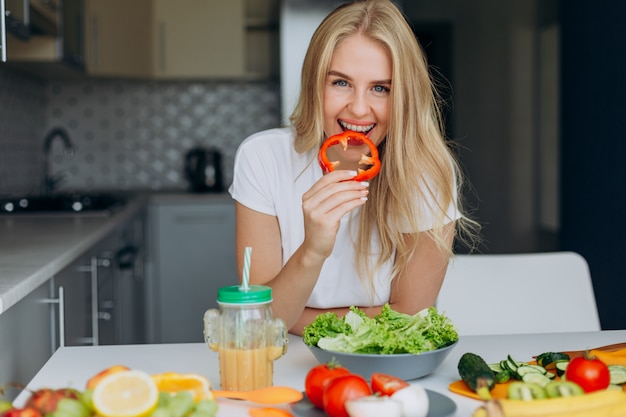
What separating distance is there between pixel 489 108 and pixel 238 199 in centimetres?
526

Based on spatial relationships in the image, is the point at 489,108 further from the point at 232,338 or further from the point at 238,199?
the point at 232,338

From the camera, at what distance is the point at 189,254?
4.43 meters

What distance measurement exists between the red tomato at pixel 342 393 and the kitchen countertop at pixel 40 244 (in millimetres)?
746

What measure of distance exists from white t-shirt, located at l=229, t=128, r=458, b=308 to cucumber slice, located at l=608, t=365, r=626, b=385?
0.69 m

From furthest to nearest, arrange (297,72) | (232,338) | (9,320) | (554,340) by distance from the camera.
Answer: (297,72) < (9,320) < (554,340) < (232,338)

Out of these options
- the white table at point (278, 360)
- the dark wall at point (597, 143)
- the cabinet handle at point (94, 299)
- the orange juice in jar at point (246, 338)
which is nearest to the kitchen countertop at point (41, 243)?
the cabinet handle at point (94, 299)

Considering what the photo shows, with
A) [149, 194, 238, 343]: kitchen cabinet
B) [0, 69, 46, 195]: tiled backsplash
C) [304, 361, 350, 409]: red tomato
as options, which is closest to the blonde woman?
[304, 361, 350, 409]: red tomato

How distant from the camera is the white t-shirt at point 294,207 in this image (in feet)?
6.09

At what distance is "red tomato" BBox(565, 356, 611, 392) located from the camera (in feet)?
3.67

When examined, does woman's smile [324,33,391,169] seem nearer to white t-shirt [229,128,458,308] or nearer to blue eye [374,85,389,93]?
blue eye [374,85,389,93]

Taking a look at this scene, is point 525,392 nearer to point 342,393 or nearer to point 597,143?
point 342,393

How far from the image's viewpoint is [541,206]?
21.3 ft

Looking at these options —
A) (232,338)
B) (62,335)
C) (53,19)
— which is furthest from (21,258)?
(53,19)

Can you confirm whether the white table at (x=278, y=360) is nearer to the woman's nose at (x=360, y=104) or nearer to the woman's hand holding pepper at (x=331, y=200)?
the woman's hand holding pepper at (x=331, y=200)
